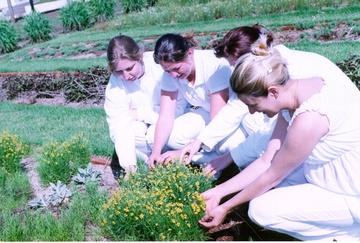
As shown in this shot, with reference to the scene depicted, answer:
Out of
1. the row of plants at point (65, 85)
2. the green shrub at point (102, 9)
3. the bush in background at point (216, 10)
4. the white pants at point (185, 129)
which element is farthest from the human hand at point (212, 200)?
the green shrub at point (102, 9)

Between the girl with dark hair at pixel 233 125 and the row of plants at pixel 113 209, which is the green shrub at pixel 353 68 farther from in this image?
the row of plants at pixel 113 209

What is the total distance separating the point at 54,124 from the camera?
24.9ft

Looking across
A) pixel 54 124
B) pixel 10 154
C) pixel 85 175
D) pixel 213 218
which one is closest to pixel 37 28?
pixel 54 124

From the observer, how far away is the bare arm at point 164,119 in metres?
4.18

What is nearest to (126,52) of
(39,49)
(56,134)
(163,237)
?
(163,237)

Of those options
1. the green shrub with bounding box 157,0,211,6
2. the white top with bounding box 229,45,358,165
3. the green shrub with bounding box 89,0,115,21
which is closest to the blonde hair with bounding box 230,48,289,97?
the white top with bounding box 229,45,358,165

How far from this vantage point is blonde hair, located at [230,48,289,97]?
2496 mm

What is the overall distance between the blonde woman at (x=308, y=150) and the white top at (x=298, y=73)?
0.01 metres

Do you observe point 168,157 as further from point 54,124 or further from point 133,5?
point 133,5

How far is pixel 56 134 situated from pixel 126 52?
3.05 m

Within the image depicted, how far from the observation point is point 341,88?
8.80 ft

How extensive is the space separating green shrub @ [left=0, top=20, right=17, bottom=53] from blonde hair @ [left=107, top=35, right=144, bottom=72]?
18.1 meters

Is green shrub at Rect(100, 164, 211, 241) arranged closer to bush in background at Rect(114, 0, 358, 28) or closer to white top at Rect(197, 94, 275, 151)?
white top at Rect(197, 94, 275, 151)

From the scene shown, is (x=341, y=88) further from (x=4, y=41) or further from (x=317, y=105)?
(x=4, y=41)
